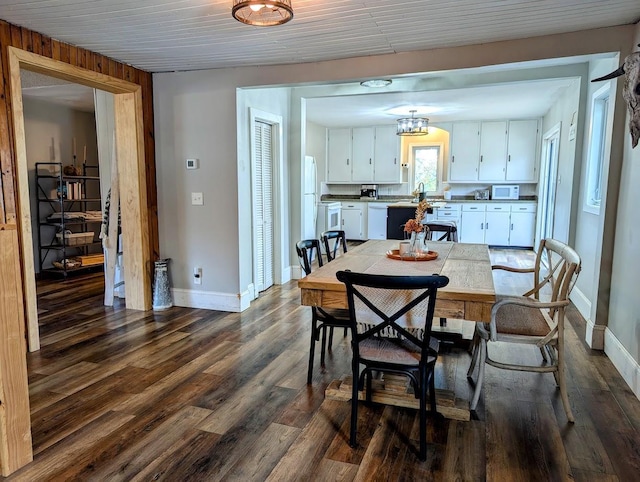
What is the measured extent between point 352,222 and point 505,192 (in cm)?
305

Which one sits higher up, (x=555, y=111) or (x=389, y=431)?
(x=555, y=111)

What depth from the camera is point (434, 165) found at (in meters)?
8.95

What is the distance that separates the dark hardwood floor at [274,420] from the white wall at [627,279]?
0.45ft

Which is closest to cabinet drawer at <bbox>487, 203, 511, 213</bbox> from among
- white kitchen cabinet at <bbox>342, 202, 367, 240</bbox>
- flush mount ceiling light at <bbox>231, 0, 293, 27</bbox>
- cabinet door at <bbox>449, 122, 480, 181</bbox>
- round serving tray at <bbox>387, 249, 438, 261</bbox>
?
cabinet door at <bbox>449, 122, 480, 181</bbox>

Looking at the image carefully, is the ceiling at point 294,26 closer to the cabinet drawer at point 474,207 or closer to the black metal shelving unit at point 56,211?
the black metal shelving unit at point 56,211

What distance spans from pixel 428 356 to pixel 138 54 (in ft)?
10.6

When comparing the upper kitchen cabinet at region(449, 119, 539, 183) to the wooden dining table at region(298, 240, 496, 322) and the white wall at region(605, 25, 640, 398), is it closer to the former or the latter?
the white wall at region(605, 25, 640, 398)

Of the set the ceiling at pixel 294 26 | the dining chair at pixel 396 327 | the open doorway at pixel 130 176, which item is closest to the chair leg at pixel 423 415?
the dining chair at pixel 396 327

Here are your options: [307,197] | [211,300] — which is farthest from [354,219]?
[211,300]

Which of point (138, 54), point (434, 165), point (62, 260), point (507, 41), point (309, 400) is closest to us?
point (309, 400)

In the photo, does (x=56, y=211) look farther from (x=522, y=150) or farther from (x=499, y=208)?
(x=522, y=150)

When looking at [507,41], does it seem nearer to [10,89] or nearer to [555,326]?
[555,326]

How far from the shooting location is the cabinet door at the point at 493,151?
26.2ft

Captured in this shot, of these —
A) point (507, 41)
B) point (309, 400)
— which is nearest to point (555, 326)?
point (309, 400)
